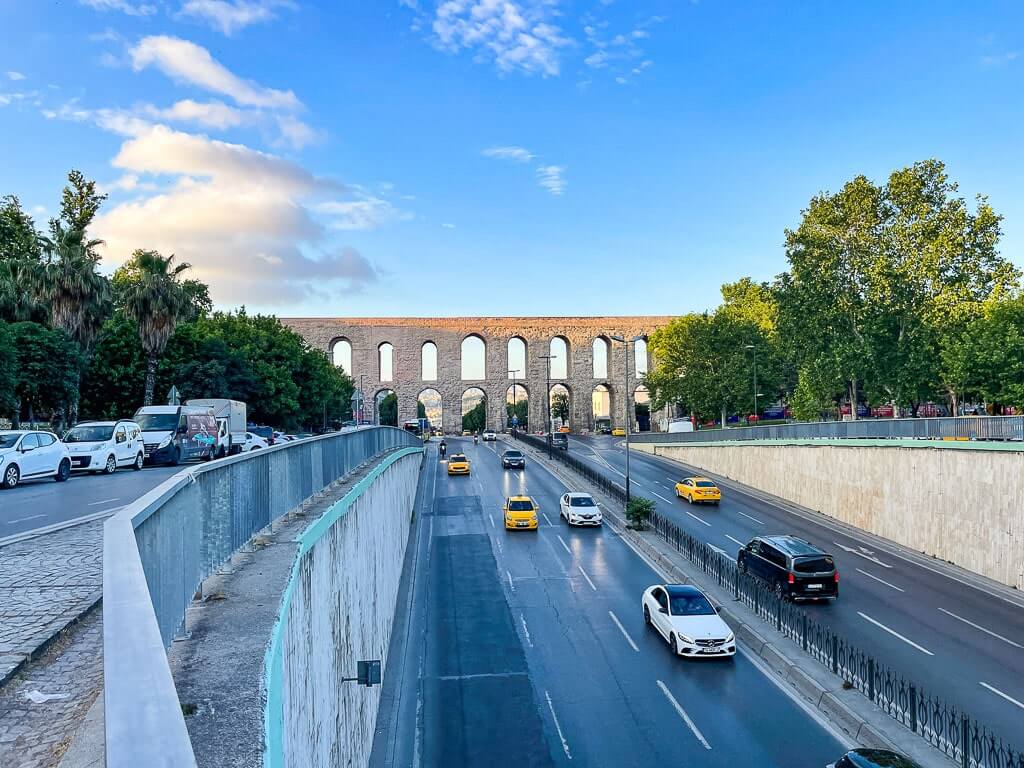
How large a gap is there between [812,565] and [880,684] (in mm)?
7711

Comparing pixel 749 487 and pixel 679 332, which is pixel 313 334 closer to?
pixel 679 332

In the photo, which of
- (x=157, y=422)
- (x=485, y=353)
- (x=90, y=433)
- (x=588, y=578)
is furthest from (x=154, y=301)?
(x=485, y=353)

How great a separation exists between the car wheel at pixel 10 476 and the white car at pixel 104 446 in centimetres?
324

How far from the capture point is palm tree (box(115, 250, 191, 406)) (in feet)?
139

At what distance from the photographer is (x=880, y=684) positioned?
47.7 ft

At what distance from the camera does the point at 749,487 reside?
47094 millimetres

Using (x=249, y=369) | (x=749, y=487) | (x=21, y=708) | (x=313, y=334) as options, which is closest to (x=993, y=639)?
(x=21, y=708)

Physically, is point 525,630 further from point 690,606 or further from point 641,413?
point 641,413

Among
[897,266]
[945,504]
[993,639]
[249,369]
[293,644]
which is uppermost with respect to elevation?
[897,266]

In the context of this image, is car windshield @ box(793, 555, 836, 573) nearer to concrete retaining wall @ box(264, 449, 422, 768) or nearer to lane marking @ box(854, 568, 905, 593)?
lane marking @ box(854, 568, 905, 593)

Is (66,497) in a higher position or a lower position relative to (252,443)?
lower

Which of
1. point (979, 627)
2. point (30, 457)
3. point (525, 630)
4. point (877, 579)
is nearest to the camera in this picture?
point (979, 627)

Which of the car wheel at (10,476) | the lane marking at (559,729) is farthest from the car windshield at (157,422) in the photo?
the lane marking at (559,729)

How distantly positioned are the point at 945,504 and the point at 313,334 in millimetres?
89072
